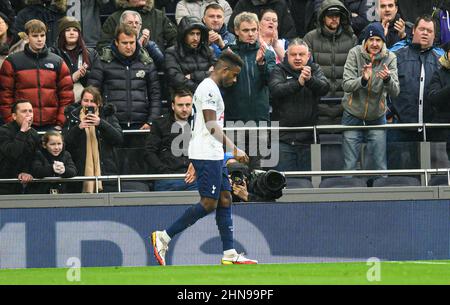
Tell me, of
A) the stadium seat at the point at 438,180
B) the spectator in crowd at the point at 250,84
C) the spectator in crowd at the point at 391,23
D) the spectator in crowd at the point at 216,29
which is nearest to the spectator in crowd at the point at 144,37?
the spectator in crowd at the point at 216,29

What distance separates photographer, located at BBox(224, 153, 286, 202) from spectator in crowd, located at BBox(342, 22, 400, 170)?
167 centimetres

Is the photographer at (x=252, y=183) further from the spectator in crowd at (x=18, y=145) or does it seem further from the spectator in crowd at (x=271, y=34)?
the spectator in crowd at (x=18, y=145)

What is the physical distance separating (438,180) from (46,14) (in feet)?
19.5

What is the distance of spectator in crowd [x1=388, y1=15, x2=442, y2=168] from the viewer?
16562 millimetres

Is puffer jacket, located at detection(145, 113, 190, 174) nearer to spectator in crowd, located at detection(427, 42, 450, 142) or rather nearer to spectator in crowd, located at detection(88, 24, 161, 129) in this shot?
spectator in crowd, located at detection(88, 24, 161, 129)

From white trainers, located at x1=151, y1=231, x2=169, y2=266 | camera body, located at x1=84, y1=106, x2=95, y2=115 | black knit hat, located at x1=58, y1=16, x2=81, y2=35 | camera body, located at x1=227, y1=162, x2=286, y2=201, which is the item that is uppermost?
black knit hat, located at x1=58, y1=16, x2=81, y2=35

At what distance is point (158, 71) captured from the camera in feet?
56.3

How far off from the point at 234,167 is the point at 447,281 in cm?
371

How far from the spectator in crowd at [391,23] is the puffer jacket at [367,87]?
1.09m

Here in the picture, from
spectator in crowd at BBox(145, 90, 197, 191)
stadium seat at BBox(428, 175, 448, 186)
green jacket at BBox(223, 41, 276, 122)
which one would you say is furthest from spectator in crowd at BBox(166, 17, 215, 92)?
stadium seat at BBox(428, 175, 448, 186)

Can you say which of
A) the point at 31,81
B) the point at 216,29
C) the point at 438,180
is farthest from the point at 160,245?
the point at 216,29

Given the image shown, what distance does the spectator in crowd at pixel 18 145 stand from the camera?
50.7 feet

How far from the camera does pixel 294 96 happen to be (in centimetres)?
1617

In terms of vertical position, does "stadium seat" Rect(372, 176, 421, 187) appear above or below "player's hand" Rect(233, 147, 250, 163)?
below
